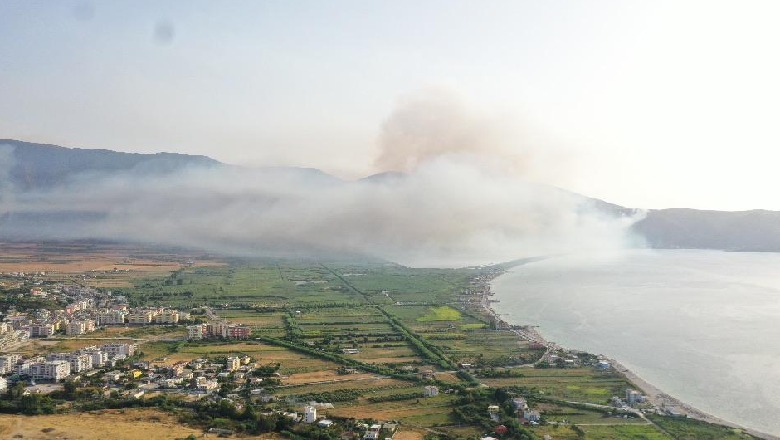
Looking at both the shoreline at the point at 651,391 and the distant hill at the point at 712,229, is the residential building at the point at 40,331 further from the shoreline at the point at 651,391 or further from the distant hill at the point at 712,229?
the distant hill at the point at 712,229

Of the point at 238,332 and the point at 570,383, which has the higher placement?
the point at 238,332

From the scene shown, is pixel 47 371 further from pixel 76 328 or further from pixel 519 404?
pixel 519 404

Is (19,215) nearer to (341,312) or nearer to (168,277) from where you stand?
(168,277)

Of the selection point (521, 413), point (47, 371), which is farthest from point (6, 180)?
point (521, 413)

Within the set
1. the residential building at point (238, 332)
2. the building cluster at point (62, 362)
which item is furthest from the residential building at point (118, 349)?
the residential building at point (238, 332)

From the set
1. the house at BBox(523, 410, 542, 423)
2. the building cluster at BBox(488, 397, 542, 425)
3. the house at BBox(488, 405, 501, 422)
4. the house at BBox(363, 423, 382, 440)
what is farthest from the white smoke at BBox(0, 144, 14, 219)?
the house at BBox(523, 410, 542, 423)

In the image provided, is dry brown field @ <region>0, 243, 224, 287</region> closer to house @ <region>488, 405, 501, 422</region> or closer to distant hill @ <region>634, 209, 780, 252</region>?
house @ <region>488, 405, 501, 422</region>
